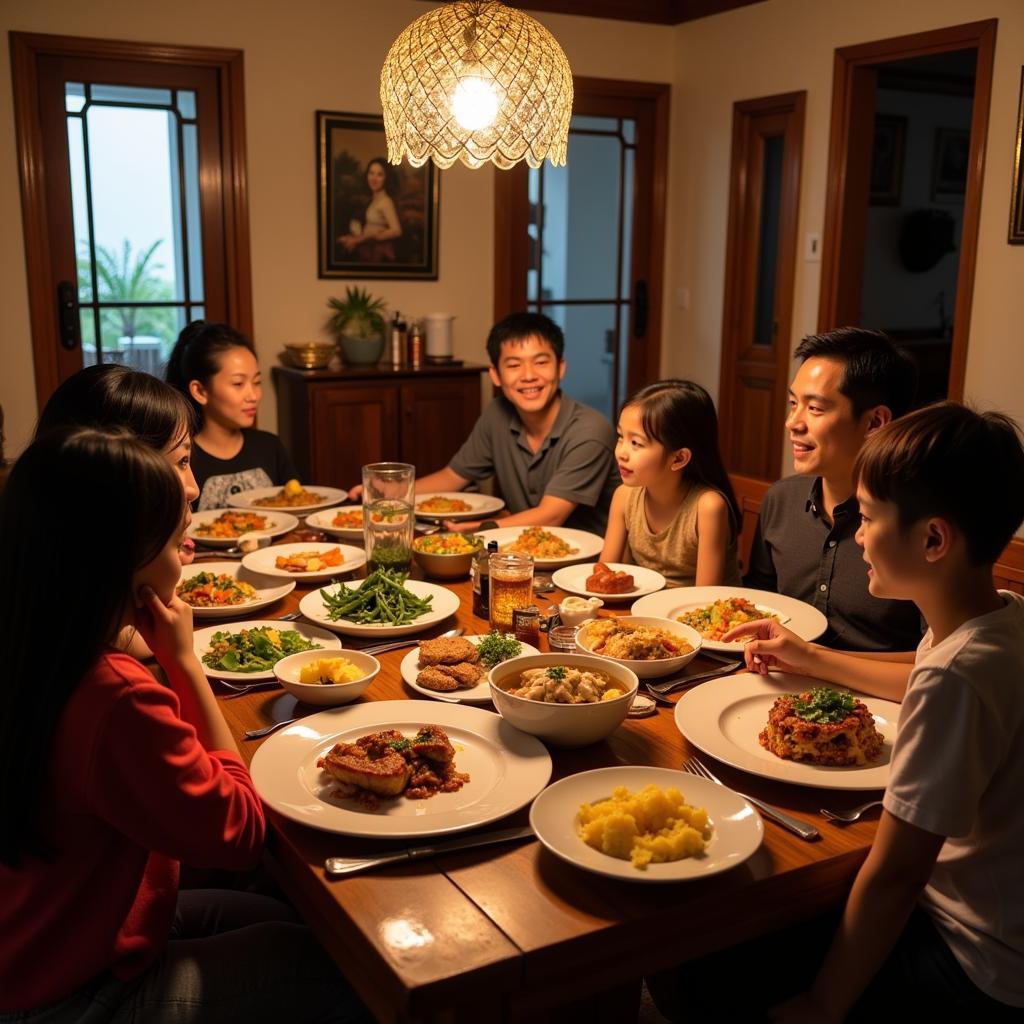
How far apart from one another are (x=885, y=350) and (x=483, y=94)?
966 millimetres

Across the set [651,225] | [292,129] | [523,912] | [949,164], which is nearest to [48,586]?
[523,912]

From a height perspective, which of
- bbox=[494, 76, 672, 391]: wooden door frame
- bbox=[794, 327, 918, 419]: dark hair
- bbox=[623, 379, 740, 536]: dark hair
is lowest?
bbox=[623, 379, 740, 536]: dark hair

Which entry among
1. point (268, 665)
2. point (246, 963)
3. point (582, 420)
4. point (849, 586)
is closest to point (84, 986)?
point (246, 963)

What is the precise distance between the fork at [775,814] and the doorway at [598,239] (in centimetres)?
441

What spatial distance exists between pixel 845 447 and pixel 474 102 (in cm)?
103

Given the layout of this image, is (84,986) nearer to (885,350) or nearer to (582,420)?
(885,350)

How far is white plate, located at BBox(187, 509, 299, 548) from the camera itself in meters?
2.58

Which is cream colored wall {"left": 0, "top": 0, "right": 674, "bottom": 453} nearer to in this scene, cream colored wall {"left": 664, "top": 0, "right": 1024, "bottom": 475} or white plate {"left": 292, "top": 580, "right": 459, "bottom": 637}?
cream colored wall {"left": 664, "top": 0, "right": 1024, "bottom": 475}

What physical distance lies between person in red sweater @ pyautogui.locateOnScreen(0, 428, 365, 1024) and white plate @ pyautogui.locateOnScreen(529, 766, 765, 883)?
1.16 feet

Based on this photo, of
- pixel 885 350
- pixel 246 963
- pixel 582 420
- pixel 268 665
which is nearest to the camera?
pixel 246 963

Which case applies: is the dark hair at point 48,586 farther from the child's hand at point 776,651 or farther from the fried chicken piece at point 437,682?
the child's hand at point 776,651

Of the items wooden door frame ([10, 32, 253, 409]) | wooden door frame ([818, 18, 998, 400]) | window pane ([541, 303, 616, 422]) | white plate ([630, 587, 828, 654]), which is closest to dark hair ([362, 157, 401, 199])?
wooden door frame ([10, 32, 253, 409])

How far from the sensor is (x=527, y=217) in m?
5.57

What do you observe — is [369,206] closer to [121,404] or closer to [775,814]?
[121,404]
